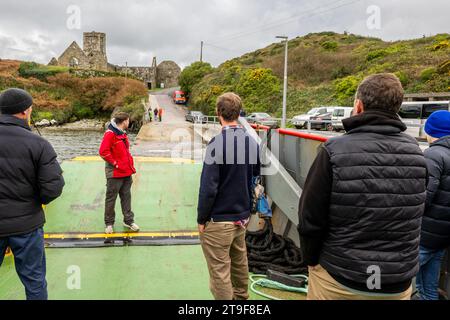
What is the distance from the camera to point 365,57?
1651 inches

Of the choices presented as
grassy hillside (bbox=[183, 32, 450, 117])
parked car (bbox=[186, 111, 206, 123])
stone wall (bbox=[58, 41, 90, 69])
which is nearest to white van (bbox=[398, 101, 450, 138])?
grassy hillside (bbox=[183, 32, 450, 117])

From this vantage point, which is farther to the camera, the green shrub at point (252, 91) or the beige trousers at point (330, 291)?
the green shrub at point (252, 91)

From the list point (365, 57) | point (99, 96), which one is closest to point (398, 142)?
point (365, 57)

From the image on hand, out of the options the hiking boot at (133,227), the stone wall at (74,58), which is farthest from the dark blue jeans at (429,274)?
the stone wall at (74,58)

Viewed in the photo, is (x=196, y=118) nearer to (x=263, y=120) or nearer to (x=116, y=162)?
(x=263, y=120)

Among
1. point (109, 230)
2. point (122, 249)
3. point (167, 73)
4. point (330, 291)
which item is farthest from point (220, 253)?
point (167, 73)

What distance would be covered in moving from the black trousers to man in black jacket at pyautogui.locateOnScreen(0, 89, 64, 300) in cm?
233

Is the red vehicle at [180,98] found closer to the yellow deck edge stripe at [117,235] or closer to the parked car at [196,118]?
the parked car at [196,118]

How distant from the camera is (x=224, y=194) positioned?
118 inches

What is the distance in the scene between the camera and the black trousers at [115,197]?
212 inches

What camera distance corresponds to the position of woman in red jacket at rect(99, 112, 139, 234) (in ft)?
17.3

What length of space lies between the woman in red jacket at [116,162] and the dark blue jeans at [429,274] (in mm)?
3903

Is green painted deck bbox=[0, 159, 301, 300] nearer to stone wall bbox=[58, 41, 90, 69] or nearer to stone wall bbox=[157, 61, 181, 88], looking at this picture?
stone wall bbox=[58, 41, 90, 69]

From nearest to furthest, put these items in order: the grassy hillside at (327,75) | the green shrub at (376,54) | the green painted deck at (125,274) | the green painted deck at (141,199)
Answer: the green painted deck at (125,274) < the green painted deck at (141,199) < the grassy hillside at (327,75) < the green shrub at (376,54)
